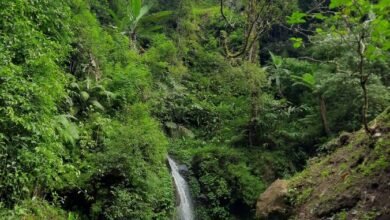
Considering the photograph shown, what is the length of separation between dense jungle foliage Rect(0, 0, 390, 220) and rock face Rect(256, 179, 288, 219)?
2.79 meters

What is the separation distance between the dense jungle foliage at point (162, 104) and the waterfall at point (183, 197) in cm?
33

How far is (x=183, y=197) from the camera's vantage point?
15.0 metres

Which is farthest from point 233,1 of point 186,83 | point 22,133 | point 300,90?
point 22,133

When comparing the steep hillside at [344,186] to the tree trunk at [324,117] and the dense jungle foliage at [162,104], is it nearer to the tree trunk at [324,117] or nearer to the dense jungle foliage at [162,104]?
the dense jungle foliage at [162,104]

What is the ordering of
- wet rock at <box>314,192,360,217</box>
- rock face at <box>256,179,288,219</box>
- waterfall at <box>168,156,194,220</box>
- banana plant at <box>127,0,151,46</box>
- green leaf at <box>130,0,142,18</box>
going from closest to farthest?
wet rock at <box>314,192,360,217</box>
rock face at <box>256,179,288,219</box>
waterfall at <box>168,156,194,220</box>
green leaf at <box>130,0,142,18</box>
banana plant at <box>127,0,151,46</box>

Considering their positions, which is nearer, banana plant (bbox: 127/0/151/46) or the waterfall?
the waterfall

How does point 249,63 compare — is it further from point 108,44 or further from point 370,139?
point 370,139

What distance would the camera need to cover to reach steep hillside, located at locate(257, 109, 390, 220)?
7.40m

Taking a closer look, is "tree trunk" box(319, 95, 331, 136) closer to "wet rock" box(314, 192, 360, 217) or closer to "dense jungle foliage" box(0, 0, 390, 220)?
"dense jungle foliage" box(0, 0, 390, 220)

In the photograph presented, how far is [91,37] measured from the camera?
45.8ft

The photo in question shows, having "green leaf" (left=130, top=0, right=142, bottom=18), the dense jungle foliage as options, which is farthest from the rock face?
"green leaf" (left=130, top=0, right=142, bottom=18)

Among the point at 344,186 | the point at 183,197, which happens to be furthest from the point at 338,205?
the point at 183,197

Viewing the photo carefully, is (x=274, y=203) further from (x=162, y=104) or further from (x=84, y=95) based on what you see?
(x=162, y=104)

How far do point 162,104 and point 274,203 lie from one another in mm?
8764
